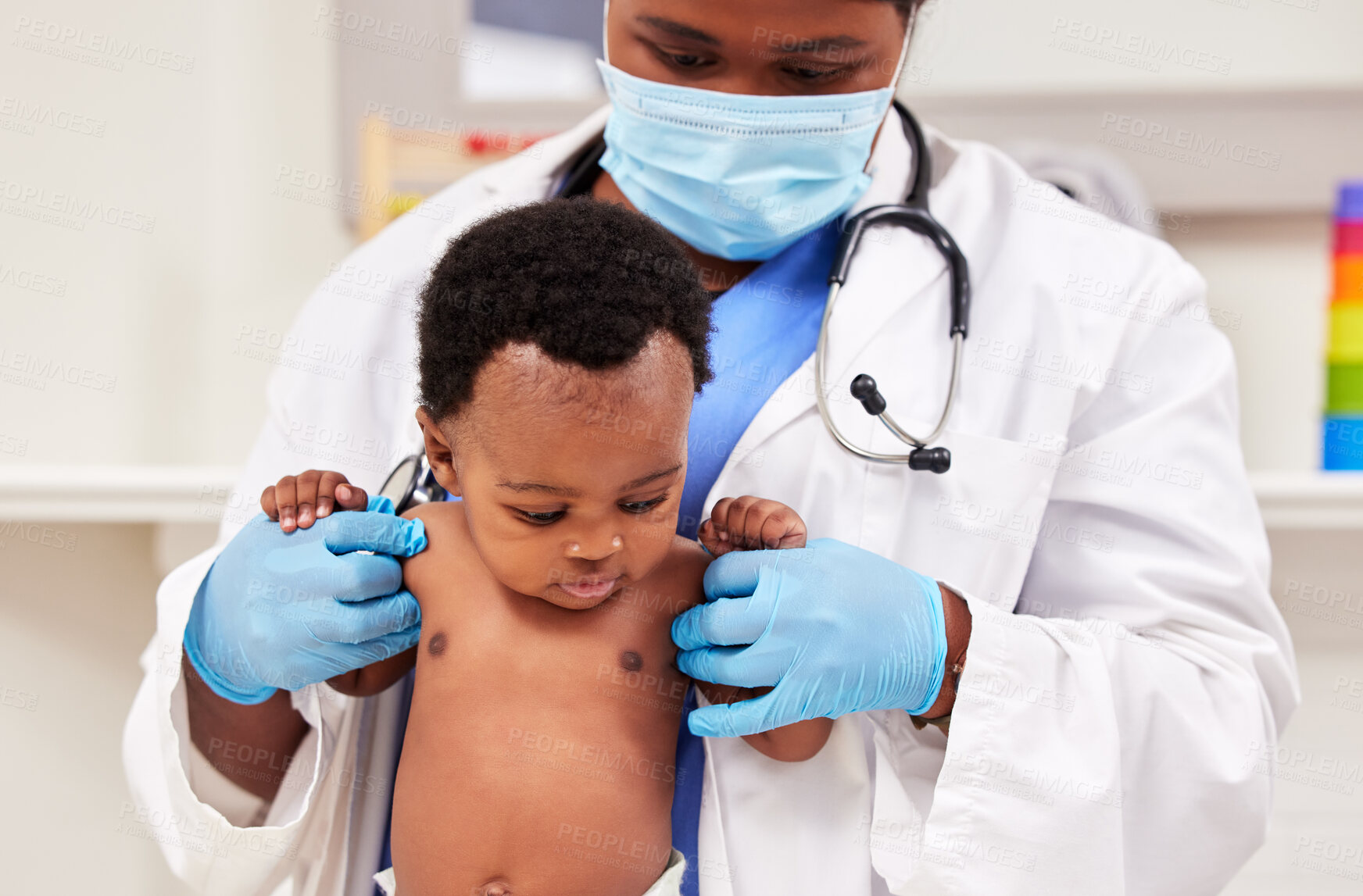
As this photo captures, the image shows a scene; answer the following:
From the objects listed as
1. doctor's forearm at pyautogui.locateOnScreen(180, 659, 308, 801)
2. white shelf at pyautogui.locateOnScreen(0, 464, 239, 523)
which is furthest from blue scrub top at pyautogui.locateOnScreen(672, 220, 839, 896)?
white shelf at pyautogui.locateOnScreen(0, 464, 239, 523)

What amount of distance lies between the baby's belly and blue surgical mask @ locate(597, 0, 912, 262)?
491 mm

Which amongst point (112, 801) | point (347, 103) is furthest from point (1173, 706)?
point (347, 103)

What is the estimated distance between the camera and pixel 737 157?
3.37 ft

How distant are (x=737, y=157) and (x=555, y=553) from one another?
469mm

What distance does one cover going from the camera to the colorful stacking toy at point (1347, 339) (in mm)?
1467

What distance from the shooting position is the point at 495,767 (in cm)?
88

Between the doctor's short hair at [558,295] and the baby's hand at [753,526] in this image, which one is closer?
the doctor's short hair at [558,295]

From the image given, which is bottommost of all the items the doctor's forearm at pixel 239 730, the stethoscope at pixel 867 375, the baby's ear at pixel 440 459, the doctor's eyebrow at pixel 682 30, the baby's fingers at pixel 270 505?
the doctor's forearm at pixel 239 730

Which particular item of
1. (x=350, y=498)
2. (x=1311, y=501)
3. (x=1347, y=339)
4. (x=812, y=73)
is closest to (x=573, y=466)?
(x=350, y=498)

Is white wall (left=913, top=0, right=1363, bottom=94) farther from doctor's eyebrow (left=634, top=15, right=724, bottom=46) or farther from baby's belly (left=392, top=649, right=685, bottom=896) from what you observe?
baby's belly (left=392, top=649, right=685, bottom=896)

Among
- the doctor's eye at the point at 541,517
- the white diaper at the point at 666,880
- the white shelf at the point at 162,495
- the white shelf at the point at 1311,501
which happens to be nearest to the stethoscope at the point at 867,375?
the doctor's eye at the point at 541,517

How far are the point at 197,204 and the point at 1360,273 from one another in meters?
2.05

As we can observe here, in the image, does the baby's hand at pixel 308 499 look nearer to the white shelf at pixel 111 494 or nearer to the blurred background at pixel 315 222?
the blurred background at pixel 315 222

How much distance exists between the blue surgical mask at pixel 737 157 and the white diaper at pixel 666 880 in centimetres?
64
